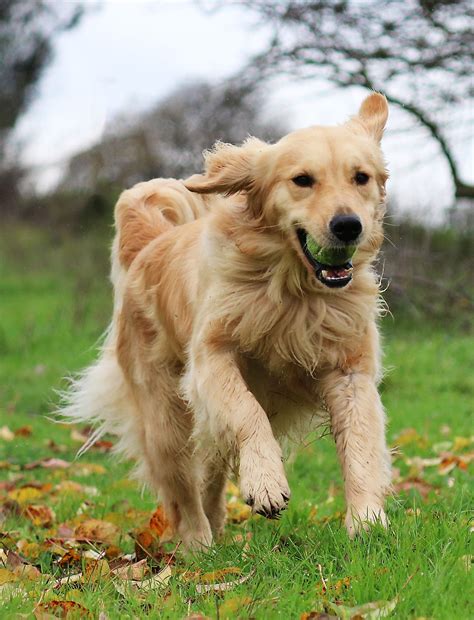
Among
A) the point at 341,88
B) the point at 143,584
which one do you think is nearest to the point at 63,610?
the point at 143,584

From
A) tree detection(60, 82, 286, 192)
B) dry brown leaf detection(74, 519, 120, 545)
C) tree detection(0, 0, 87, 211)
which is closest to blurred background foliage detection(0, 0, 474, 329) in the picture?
tree detection(60, 82, 286, 192)

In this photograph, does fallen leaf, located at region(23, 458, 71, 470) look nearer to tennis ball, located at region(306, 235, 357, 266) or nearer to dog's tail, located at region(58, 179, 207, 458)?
dog's tail, located at region(58, 179, 207, 458)

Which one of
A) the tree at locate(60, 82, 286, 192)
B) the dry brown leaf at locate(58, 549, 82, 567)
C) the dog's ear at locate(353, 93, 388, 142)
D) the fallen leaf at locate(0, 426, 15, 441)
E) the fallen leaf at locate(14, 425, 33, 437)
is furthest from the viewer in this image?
the tree at locate(60, 82, 286, 192)

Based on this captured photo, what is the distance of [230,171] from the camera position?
4121 millimetres

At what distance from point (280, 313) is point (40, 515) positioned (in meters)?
1.96

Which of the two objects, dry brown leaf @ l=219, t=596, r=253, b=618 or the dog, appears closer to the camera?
dry brown leaf @ l=219, t=596, r=253, b=618

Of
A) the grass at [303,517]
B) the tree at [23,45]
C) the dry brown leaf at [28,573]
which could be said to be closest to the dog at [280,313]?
the grass at [303,517]

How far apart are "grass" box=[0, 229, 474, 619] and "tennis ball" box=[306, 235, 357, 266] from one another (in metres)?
1.07

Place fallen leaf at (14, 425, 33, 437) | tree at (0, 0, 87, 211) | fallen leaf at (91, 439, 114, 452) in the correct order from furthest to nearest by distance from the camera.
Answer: tree at (0, 0, 87, 211), fallen leaf at (14, 425, 33, 437), fallen leaf at (91, 439, 114, 452)

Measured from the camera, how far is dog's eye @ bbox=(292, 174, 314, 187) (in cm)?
376

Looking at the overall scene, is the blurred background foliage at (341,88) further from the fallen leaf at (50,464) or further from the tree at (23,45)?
the tree at (23,45)

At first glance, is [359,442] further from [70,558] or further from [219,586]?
[70,558]

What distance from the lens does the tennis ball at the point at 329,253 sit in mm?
Answer: 3672

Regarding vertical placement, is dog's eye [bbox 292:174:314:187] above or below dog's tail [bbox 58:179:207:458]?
above
